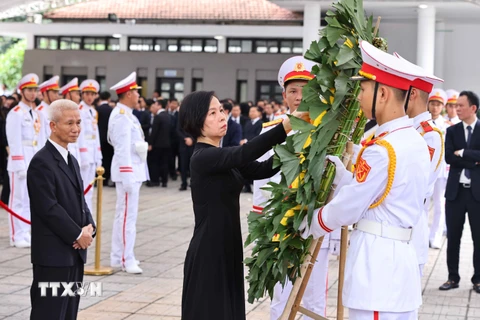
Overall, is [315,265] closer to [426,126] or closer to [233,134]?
[426,126]

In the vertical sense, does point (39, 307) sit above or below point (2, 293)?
above

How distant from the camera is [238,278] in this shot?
172 inches

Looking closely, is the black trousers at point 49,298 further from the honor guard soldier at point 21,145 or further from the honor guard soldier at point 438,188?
the honor guard soldier at point 438,188

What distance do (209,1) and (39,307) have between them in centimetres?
2825

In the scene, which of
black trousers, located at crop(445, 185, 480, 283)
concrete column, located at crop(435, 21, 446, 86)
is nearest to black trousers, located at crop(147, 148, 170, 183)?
black trousers, located at crop(445, 185, 480, 283)

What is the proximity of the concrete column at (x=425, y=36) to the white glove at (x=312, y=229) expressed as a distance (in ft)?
75.0

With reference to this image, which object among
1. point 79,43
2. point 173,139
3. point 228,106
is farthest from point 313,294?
point 79,43

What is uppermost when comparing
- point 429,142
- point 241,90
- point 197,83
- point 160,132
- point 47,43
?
point 47,43

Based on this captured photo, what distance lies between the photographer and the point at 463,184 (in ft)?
27.5

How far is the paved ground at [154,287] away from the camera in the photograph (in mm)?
7027

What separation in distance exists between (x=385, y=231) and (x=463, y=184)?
480cm

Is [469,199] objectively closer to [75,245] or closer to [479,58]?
[75,245]

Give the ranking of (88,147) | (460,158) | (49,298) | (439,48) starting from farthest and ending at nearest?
(439,48) < (88,147) < (460,158) < (49,298)

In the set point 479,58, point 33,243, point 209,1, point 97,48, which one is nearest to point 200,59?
point 209,1
